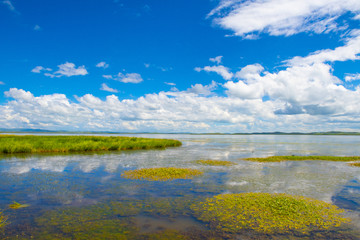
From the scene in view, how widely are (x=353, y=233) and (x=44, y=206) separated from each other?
1396 cm

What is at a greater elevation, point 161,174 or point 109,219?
point 161,174

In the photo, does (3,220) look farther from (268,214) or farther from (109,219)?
(268,214)

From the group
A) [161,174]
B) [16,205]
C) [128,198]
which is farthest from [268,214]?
[16,205]

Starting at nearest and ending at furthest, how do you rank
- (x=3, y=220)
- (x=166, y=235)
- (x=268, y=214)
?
(x=166, y=235) → (x=3, y=220) → (x=268, y=214)

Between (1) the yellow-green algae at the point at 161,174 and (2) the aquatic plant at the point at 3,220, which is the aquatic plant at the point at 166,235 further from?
(1) the yellow-green algae at the point at 161,174

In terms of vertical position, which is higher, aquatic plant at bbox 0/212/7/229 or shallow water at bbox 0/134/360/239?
aquatic plant at bbox 0/212/7/229

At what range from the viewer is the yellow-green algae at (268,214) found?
905cm

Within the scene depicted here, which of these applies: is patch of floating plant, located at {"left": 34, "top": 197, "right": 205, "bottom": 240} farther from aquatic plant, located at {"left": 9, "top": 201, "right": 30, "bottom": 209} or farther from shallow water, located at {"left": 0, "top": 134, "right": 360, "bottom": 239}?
aquatic plant, located at {"left": 9, "top": 201, "right": 30, "bottom": 209}

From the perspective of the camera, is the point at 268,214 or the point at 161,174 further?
the point at 161,174

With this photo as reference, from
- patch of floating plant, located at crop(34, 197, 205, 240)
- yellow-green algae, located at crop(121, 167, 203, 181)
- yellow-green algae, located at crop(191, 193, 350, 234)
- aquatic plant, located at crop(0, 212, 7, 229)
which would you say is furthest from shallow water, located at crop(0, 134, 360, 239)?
yellow-green algae, located at crop(121, 167, 203, 181)

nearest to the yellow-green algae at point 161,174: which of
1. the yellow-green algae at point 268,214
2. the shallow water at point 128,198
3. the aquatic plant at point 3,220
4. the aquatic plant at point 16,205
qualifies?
the shallow water at point 128,198

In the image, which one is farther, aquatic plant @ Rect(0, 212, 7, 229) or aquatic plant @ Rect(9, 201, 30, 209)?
aquatic plant @ Rect(9, 201, 30, 209)

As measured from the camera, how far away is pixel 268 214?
10297 mm

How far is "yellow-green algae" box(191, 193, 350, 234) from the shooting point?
905cm
